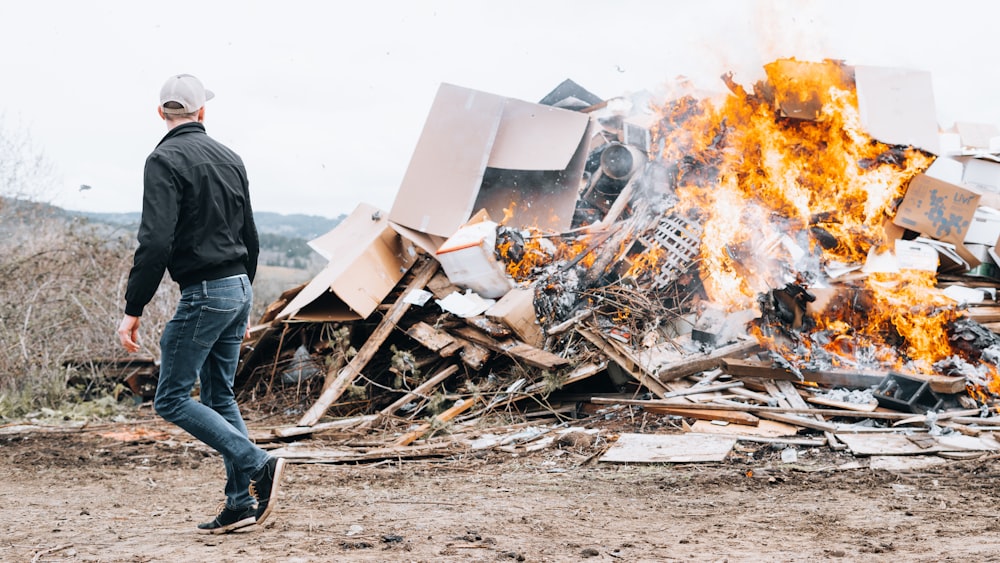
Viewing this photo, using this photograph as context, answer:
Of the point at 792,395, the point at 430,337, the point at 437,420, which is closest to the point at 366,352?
the point at 430,337

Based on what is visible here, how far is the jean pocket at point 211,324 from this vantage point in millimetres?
3189

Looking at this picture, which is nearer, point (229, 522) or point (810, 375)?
point (229, 522)

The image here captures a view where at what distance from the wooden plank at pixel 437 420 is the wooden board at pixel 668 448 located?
1491 mm

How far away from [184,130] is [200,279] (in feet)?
2.15

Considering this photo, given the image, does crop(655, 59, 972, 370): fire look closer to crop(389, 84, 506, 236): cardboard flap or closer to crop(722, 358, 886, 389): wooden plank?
crop(722, 358, 886, 389): wooden plank

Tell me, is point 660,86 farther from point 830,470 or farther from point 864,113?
point 830,470

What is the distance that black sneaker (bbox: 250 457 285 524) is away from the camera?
133 inches

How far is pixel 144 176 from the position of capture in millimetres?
3117

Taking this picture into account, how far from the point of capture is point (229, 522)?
3340 millimetres

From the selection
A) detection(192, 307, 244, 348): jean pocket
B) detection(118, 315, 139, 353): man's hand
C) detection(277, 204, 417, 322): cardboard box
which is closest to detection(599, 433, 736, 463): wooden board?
detection(192, 307, 244, 348): jean pocket

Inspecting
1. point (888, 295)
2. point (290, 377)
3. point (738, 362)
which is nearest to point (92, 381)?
point (290, 377)

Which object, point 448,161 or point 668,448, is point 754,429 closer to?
point 668,448

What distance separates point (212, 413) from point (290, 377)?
4620 mm

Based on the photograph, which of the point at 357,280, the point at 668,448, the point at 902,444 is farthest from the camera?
the point at 357,280
